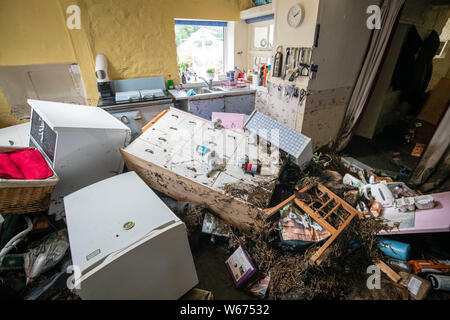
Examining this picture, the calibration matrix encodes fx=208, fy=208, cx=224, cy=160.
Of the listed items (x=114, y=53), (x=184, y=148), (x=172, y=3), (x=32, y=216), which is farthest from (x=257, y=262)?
(x=172, y=3)

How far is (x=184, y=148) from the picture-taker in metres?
1.95

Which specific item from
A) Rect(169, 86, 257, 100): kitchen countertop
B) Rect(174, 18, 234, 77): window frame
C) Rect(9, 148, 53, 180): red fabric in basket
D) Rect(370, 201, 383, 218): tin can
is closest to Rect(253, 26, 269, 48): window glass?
Rect(174, 18, 234, 77): window frame

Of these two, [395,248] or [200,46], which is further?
[200,46]

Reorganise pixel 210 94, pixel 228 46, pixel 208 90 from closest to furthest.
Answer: pixel 210 94
pixel 208 90
pixel 228 46

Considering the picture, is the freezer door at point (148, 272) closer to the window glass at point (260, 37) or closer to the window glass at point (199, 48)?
the window glass at point (199, 48)

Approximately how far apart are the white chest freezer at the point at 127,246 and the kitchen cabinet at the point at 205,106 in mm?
2074

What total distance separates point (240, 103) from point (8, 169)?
9.80 feet

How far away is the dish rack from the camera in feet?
12.4

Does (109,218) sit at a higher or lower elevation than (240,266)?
higher

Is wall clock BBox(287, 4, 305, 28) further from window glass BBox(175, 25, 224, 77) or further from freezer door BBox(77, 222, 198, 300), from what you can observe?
freezer door BBox(77, 222, 198, 300)

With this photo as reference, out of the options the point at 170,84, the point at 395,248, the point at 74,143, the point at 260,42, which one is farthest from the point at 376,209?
the point at 170,84

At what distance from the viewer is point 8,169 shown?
1.45 meters

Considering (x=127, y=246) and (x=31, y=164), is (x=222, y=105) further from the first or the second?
(x=127, y=246)

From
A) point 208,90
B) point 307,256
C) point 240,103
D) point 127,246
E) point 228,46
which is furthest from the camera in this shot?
point 228,46
